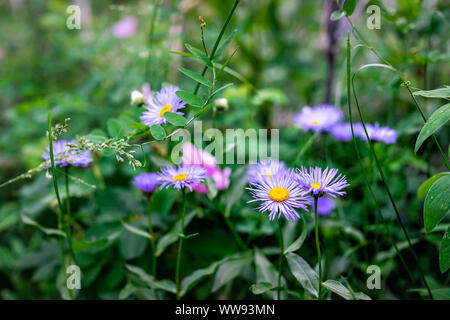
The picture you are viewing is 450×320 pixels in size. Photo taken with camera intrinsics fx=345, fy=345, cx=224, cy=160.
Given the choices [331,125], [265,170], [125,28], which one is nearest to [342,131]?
[331,125]

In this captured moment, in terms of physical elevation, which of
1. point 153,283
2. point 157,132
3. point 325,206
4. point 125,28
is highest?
point 125,28

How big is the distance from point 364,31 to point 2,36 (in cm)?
190

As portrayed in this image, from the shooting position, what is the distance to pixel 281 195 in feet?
1.51

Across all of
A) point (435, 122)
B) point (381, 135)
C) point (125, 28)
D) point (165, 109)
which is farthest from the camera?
point (125, 28)

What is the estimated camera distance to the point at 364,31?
4.20 feet

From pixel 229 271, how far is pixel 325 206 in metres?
0.24

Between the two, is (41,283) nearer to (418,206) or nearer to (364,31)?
(418,206)

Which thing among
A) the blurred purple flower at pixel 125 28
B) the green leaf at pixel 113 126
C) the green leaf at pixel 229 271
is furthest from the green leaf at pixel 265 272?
the blurred purple flower at pixel 125 28

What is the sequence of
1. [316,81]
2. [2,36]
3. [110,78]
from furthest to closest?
[2,36] < [316,81] < [110,78]

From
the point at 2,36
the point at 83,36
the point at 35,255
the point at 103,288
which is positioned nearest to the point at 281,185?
the point at 103,288

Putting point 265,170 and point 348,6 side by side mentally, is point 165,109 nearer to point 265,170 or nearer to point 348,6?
point 265,170

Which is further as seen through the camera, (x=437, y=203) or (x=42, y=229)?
(x=42, y=229)

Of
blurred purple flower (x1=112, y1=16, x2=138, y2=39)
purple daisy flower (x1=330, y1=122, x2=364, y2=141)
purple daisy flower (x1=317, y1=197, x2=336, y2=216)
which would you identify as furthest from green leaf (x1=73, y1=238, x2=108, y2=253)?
blurred purple flower (x1=112, y1=16, x2=138, y2=39)

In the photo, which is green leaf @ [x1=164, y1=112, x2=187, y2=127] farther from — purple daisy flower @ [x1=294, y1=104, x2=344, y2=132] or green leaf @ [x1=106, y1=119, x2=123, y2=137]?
purple daisy flower @ [x1=294, y1=104, x2=344, y2=132]
